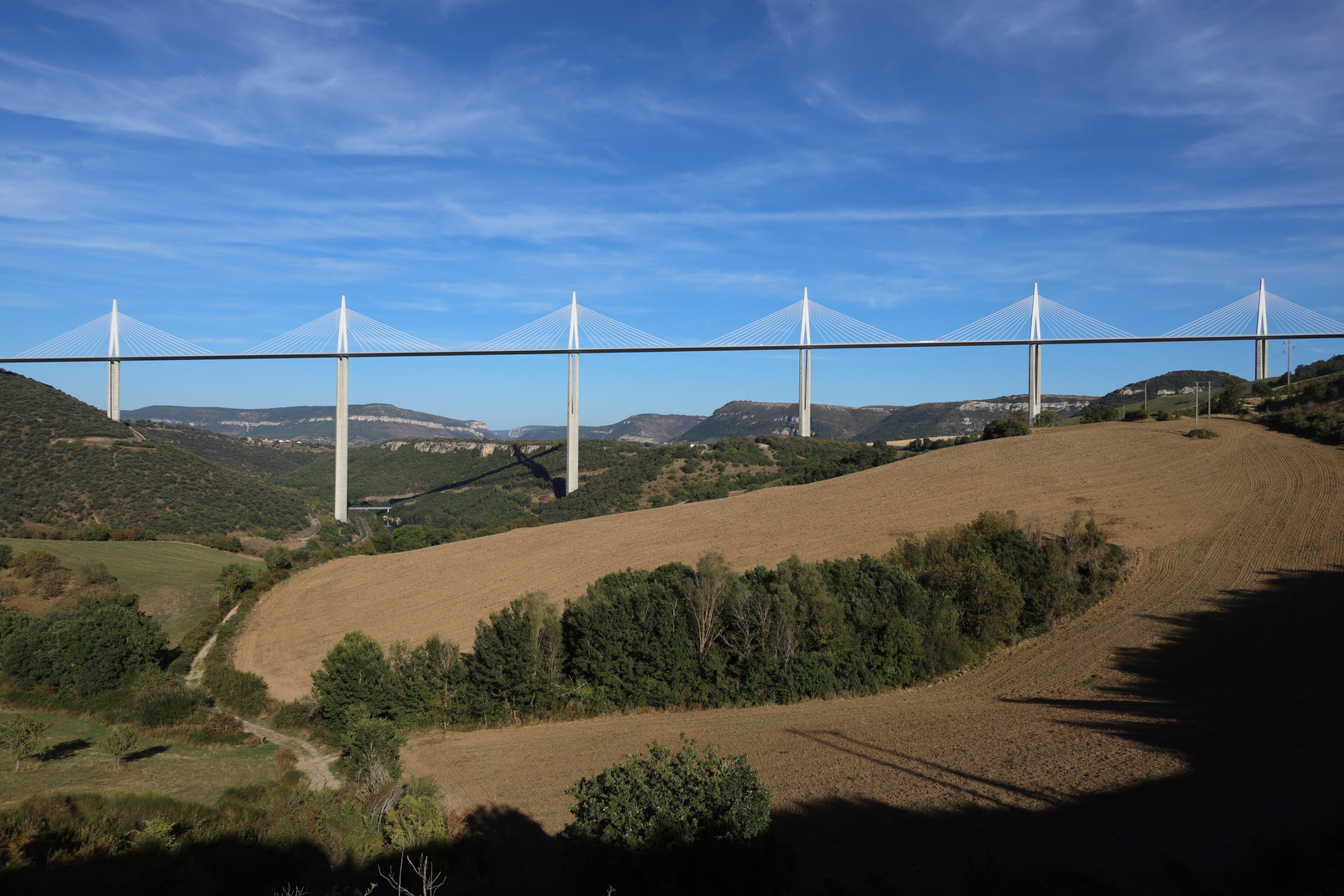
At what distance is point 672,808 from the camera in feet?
27.2

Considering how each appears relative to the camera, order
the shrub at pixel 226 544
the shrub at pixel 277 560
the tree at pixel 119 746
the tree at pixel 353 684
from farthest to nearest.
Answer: the shrub at pixel 226 544 → the shrub at pixel 277 560 → the tree at pixel 353 684 → the tree at pixel 119 746

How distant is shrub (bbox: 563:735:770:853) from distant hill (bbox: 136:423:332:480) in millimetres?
74058

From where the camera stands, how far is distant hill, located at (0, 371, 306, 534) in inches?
1642

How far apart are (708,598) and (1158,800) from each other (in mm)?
10502

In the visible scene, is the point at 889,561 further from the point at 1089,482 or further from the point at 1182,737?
the point at 1089,482

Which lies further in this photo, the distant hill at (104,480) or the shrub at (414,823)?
the distant hill at (104,480)

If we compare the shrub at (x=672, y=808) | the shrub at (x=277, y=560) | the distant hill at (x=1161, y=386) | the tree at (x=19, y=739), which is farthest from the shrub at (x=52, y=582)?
the distant hill at (x=1161, y=386)

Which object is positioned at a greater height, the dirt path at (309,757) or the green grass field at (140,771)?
the green grass field at (140,771)

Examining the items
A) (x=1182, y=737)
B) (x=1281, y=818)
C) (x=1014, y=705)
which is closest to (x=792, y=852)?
(x=1281, y=818)

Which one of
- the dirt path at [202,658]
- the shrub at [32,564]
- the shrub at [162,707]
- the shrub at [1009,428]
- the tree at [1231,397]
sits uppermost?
the tree at [1231,397]

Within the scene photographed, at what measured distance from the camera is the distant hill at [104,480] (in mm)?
41719

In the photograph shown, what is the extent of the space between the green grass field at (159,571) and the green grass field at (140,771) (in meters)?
11.6

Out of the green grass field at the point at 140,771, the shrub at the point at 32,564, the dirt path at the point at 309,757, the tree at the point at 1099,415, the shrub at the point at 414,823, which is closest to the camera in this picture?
the shrub at the point at 414,823

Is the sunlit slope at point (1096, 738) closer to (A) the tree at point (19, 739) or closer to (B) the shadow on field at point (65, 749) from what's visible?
(B) the shadow on field at point (65, 749)
